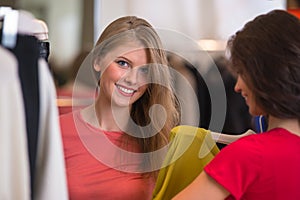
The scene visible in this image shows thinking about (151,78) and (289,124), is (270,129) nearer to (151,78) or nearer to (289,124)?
(289,124)

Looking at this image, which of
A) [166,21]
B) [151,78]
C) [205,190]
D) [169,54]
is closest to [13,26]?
[205,190]

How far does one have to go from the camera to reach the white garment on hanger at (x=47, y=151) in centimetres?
72

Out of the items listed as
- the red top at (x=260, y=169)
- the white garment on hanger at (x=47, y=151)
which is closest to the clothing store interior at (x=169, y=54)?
the white garment on hanger at (x=47, y=151)

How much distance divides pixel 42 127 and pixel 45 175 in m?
0.07

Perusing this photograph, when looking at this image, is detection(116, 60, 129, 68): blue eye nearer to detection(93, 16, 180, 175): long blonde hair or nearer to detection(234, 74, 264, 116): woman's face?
detection(93, 16, 180, 175): long blonde hair

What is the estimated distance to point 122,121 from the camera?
1243mm

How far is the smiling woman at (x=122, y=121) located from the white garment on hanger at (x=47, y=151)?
0.43 meters

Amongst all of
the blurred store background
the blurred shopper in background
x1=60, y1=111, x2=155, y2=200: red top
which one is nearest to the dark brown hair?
the blurred shopper in background

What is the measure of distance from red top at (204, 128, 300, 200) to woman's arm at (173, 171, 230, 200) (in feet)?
0.03

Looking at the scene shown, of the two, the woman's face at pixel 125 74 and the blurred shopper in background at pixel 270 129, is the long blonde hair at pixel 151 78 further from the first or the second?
the blurred shopper in background at pixel 270 129

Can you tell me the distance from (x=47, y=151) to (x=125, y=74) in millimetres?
495

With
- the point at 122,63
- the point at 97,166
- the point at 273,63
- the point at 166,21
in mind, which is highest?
the point at 273,63

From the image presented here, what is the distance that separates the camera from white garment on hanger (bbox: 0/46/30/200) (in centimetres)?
64

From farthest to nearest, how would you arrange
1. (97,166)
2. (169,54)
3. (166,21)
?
(166,21) → (169,54) → (97,166)
